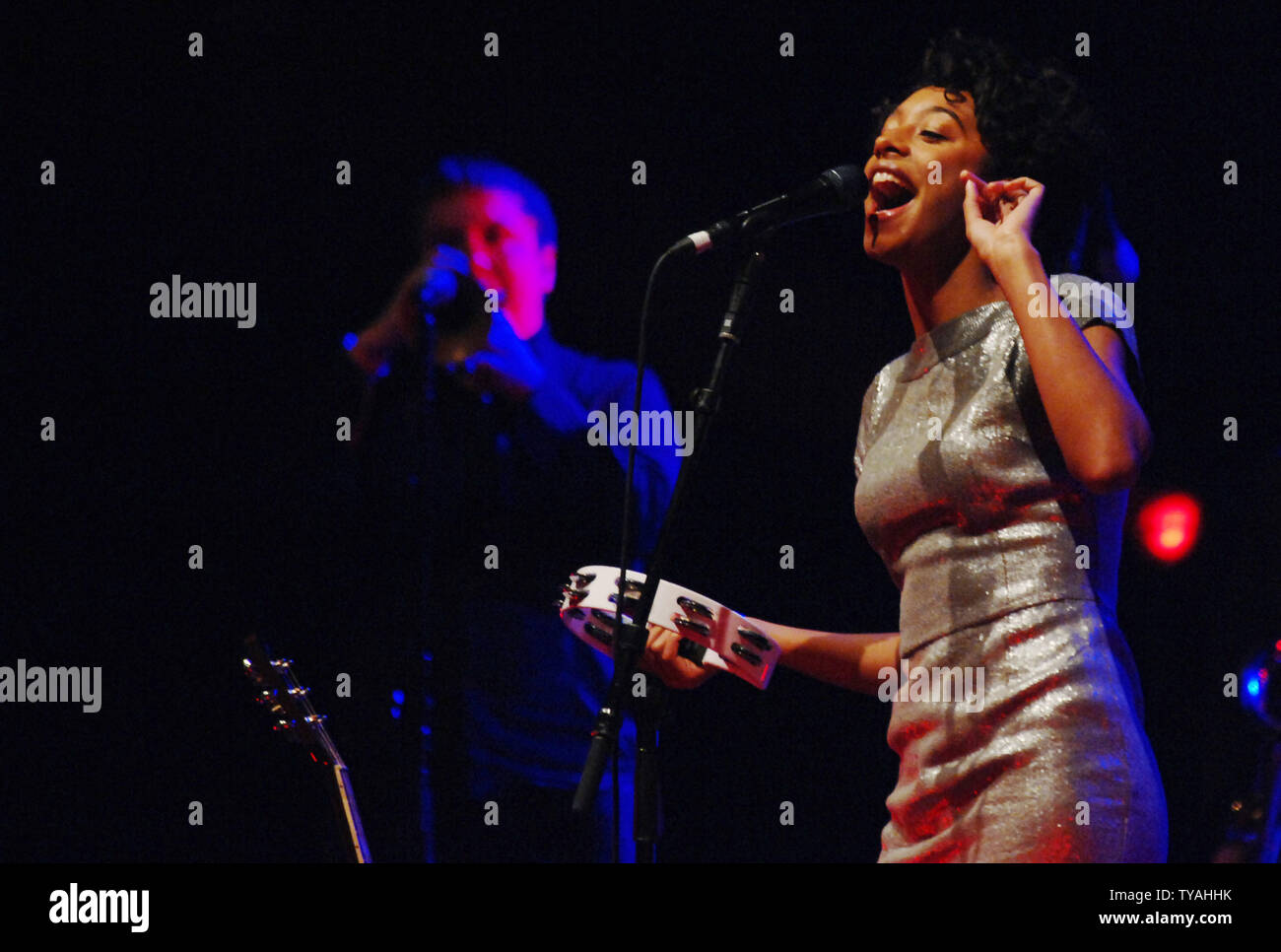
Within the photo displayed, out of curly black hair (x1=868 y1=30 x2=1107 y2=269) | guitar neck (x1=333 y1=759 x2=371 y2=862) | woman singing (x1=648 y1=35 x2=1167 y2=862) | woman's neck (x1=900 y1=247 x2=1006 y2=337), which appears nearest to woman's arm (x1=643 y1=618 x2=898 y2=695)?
woman singing (x1=648 y1=35 x2=1167 y2=862)

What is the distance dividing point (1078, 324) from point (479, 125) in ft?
8.12

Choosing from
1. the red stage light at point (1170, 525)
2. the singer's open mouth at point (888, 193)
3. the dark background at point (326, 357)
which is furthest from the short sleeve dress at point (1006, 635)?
the dark background at point (326, 357)

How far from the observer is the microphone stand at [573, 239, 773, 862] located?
177cm

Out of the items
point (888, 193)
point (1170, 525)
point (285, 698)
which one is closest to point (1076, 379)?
point (888, 193)

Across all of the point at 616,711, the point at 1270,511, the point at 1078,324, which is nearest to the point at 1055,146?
the point at 1078,324

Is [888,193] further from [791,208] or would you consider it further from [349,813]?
[349,813]

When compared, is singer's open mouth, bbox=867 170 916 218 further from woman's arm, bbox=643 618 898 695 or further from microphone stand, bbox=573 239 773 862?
woman's arm, bbox=643 618 898 695

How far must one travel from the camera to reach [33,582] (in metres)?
3.65

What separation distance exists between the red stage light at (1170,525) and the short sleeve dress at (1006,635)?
145 centimetres

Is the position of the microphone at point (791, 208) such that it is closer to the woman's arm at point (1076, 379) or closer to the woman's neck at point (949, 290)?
the woman's neck at point (949, 290)

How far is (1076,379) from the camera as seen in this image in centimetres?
172

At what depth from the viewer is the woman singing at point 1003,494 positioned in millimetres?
1728

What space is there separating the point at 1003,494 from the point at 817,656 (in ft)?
1.84

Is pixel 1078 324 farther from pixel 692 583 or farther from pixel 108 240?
pixel 108 240
